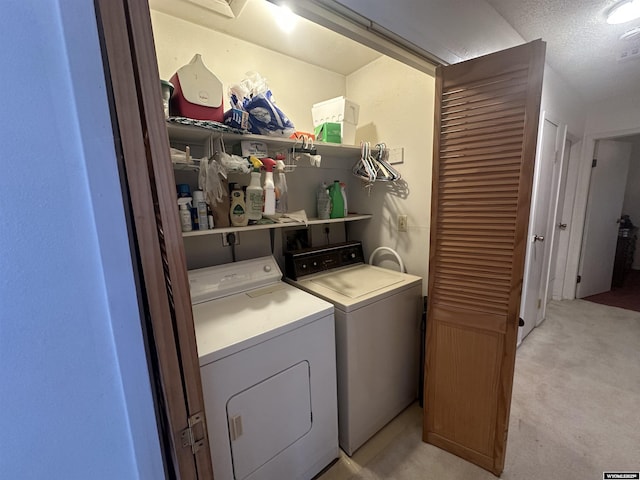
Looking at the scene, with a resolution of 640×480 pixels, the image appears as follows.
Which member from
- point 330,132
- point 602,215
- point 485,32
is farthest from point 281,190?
point 602,215

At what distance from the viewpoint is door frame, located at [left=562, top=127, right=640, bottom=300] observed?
10.3 ft

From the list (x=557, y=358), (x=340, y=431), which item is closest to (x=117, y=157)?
(x=340, y=431)

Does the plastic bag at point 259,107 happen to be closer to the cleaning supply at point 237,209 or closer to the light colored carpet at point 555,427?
the cleaning supply at point 237,209

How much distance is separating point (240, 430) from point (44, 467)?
77 cm

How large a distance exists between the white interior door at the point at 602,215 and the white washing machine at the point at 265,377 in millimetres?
3963

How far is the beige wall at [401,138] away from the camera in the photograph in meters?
1.82

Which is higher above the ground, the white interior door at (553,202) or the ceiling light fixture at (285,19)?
the ceiling light fixture at (285,19)

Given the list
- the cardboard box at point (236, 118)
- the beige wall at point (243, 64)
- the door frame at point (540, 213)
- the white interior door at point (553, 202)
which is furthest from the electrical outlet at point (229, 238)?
the white interior door at point (553, 202)

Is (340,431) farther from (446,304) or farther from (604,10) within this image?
(604,10)

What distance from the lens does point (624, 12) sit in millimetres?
1417

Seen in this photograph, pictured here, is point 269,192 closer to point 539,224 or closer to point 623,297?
point 539,224

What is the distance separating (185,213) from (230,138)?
1.52 ft

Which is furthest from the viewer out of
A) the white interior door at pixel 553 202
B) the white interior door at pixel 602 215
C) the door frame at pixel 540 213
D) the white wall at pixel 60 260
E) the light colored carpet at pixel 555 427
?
the white interior door at pixel 602 215

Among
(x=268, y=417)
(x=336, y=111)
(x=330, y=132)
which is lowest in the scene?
(x=268, y=417)
